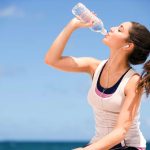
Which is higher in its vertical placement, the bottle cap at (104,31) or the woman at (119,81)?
the bottle cap at (104,31)

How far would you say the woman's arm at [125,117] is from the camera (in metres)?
4.47

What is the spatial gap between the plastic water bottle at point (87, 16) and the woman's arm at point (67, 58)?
19 centimetres

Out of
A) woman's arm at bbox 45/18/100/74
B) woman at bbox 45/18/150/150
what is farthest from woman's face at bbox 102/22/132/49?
woman's arm at bbox 45/18/100/74

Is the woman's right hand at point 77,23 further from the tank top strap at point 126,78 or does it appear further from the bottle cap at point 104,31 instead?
the tank top strap at point 126,78

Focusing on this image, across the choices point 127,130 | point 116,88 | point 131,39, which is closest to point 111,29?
point 131,39

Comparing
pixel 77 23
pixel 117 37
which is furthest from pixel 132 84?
pixel 77 23

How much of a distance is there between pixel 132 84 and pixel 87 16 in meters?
0.87

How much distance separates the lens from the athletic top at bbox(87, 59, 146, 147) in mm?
4695

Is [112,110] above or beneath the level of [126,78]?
beneath

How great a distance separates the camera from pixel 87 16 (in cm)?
521

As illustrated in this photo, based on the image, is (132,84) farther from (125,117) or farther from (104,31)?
(104,31)

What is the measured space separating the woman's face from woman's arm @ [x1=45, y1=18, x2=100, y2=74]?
0.91ft

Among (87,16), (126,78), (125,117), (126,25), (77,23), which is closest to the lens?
(125,117)

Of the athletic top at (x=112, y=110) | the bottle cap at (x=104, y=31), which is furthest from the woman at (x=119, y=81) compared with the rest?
the bottle cap at (x=104, y=31)
